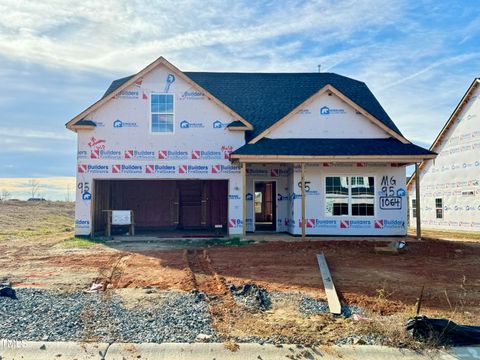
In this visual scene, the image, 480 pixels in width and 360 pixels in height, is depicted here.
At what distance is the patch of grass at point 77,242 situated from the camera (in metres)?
15.5

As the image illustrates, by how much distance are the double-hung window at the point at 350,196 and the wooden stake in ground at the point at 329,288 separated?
6.01m

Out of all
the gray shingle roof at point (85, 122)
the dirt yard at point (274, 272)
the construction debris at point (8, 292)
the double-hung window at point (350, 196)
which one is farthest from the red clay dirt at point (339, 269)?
the gray shingle roof at point (85, 122)

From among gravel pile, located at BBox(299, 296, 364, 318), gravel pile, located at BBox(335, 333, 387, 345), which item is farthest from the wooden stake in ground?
gravel pile, located at BBox(335, 333, 387, 345)

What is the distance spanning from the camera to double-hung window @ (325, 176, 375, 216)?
1784 centimetres

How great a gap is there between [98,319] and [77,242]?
33.9 feet

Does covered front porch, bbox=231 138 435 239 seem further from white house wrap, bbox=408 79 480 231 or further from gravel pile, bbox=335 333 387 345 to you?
gravel pile, bbox=335 333 387 345

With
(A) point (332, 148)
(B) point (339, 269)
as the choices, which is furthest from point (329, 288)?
(A) point (332, 148)

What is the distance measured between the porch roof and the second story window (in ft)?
11.7

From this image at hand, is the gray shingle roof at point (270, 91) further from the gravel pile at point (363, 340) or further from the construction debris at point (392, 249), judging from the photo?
the gravel pile at point (363, 340)

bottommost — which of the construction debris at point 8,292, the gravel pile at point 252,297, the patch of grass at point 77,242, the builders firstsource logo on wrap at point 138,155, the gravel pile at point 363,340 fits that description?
the gravel pile at point 363,340

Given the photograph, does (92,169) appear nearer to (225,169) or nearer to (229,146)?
(225,169)

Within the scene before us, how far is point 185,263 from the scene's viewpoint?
11.8 metres

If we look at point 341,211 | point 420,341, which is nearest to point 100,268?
point 420,341

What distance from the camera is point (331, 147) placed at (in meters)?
17.0
